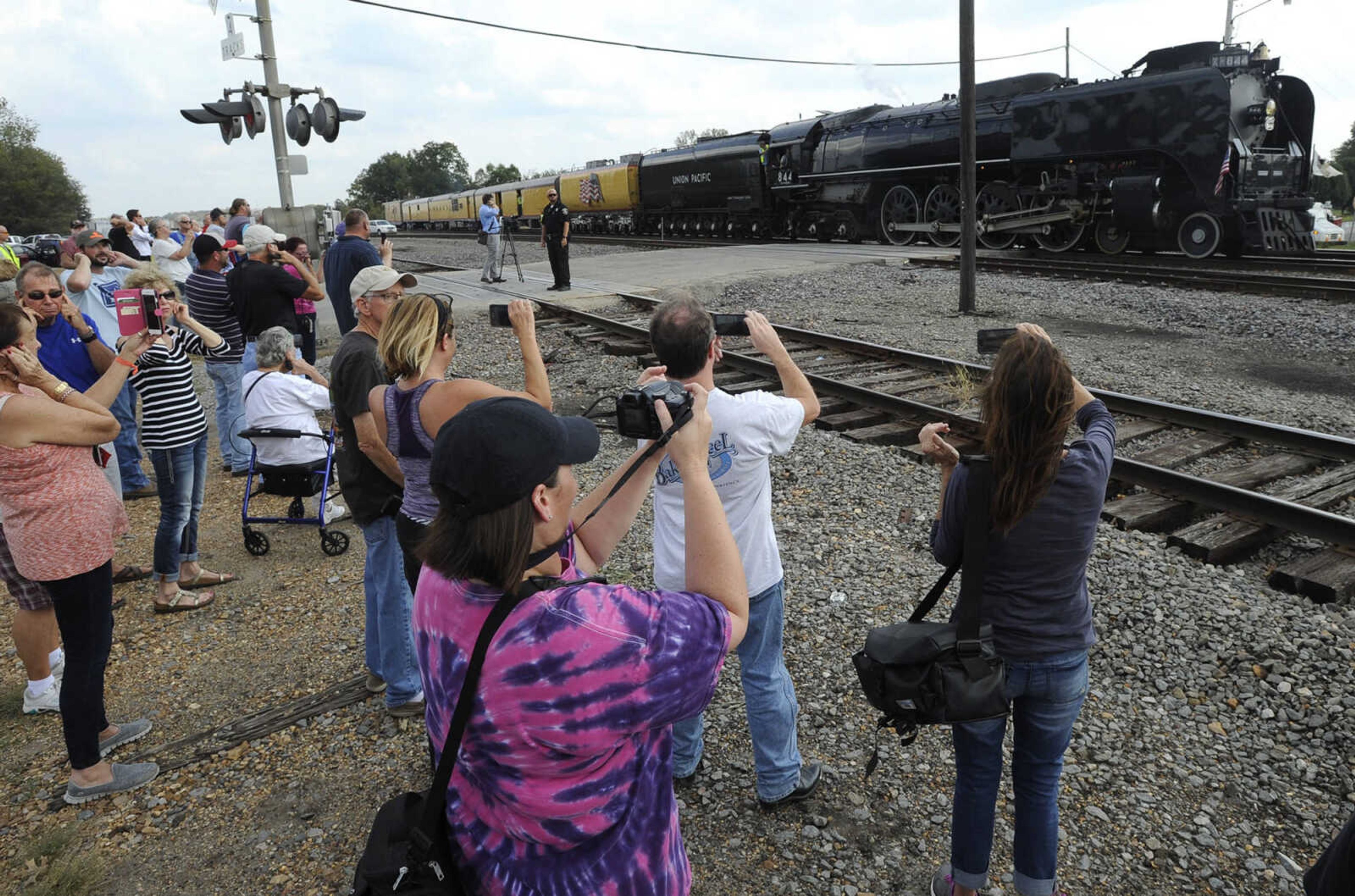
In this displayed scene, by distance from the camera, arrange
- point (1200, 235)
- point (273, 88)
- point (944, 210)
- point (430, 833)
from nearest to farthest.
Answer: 1. point (430, 833)
2. point (273, 88)
3. point (1200, 235)
4. point (944, 210)

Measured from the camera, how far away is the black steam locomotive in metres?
15.7

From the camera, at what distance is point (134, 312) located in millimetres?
4016

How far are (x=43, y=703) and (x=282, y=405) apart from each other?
88.8 inches

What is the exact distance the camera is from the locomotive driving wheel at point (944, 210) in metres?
21.2

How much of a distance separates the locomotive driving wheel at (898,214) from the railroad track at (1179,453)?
47.1 feet

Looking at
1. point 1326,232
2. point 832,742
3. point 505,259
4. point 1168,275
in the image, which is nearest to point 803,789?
point 832,742

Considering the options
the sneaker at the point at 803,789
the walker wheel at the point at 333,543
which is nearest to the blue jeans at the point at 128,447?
the walker wheel at the point at 333,543

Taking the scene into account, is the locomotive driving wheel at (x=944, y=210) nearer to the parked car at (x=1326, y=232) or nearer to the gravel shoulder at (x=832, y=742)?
the gravel shoulder at (x=832, y=742)

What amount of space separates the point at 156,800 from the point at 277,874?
786mm

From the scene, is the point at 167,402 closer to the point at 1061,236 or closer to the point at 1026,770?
the point at 1026,770

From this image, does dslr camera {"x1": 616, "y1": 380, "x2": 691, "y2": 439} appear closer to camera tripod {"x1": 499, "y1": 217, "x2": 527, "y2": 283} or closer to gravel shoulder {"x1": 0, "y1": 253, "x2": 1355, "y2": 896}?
gravel shoulder {"x1": 0, "y1": 253, "x2": 1355, "y2": 896}

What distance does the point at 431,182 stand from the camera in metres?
122

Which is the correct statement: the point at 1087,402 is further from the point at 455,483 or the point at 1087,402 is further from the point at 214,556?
the point at 214,556

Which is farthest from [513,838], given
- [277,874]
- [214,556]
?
[214,556]
